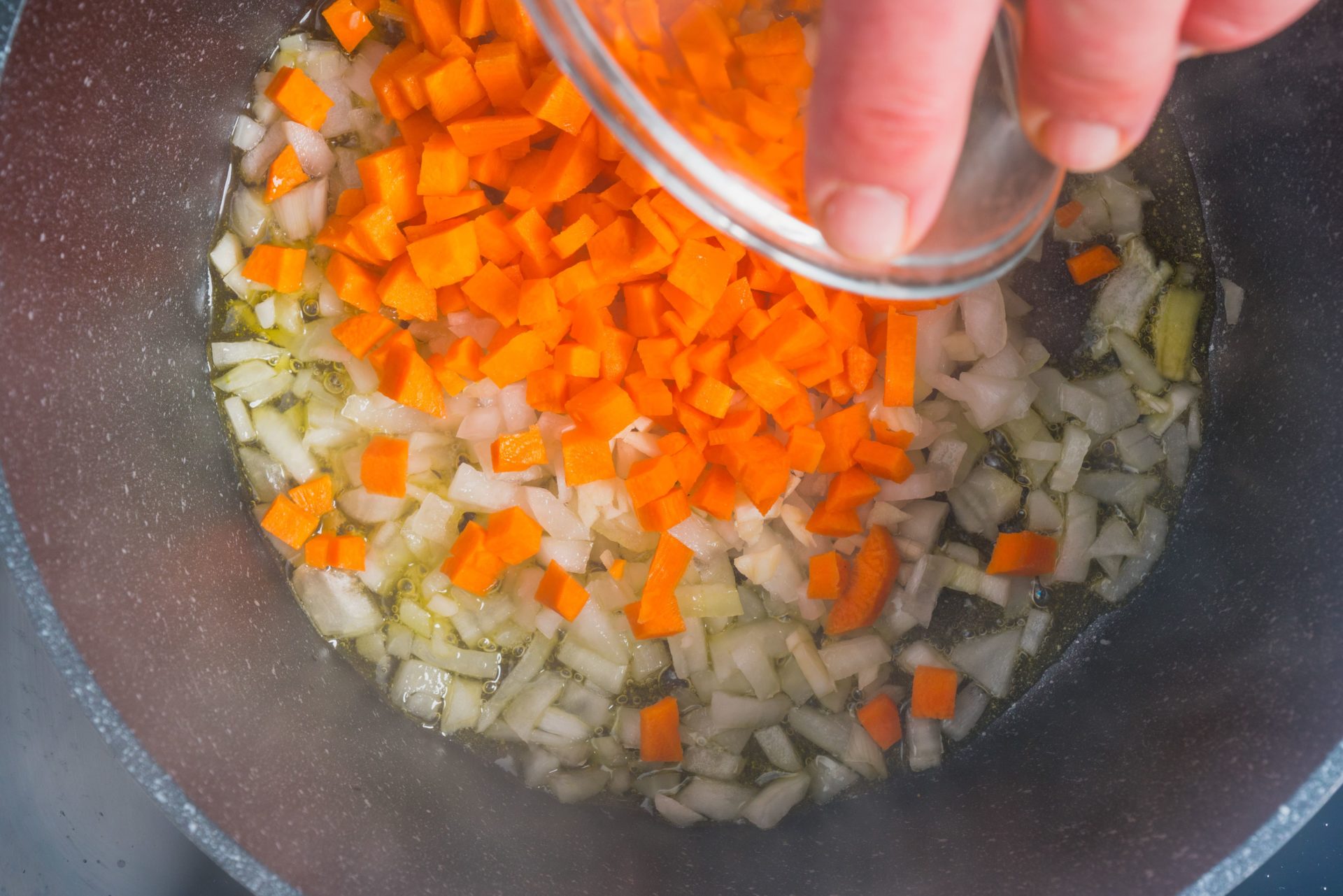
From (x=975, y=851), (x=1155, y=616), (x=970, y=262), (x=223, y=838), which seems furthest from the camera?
(x=1155, y=616)

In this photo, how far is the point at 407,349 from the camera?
1431 mm

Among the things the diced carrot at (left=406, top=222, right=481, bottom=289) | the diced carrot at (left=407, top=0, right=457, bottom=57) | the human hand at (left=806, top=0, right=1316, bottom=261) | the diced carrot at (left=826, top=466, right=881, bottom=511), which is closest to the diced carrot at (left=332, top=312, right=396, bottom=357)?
the diced carrot at (left=406, top=222, right=481, bottom=289)

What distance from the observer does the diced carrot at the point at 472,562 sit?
1.45m

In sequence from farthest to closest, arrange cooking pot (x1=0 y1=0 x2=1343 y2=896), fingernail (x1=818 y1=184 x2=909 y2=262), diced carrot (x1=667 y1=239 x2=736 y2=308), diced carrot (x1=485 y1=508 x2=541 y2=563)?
diced carrot (x1=485 y1=508 x2=541 y2=563) < diced carrot (x1=667 y1=239 x2=736 y2=308) < cooking pot (x1=0 y1=0 x2=1343 y2=896) < fingernail (x1=818 y1=184 x2=909 y2=262)

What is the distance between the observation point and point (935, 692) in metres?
1.51

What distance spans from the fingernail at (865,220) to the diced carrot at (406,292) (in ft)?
2.79

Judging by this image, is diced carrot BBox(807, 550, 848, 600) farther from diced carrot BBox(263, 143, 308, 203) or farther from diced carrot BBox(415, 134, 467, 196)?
diced carrot BBox(263, 143, 308, 203)

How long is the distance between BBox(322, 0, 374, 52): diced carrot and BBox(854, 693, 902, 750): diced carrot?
1.43m

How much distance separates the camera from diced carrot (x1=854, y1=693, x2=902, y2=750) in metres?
1.52

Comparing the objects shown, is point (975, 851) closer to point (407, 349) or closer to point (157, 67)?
point (407, 349)

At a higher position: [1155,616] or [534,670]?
[534,670]

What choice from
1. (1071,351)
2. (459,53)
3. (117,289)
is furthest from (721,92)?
(117,289)

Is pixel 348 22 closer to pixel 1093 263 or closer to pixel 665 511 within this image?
pixel 665 511

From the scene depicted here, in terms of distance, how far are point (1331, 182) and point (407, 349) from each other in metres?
1.45
